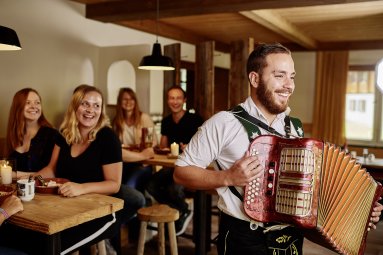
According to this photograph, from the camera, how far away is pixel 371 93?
705 cm

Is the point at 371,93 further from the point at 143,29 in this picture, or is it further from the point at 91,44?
the point at 91,44

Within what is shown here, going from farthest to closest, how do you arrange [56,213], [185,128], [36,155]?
[185,128] → [36,155] → [56,213]

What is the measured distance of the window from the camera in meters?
7.01

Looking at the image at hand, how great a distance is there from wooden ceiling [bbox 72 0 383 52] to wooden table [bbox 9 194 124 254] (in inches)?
105

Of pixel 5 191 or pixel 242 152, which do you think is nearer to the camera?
pixel 242 152

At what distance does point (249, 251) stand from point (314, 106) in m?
6.19

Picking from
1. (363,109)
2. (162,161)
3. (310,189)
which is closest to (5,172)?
(162,161)

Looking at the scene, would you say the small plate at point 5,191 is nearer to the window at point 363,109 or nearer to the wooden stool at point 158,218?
the wooden stool at point 158,218

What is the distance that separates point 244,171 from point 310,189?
0.25m

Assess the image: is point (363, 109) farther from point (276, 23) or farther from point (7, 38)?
point (7, 38)

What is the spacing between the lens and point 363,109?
7.17 meters

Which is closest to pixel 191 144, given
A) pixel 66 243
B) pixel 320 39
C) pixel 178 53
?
pixel 66 243

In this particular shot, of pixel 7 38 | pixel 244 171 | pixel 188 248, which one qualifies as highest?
pixel 7 38

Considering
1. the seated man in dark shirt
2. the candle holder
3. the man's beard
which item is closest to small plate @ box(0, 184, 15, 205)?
the candle holder
